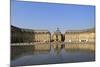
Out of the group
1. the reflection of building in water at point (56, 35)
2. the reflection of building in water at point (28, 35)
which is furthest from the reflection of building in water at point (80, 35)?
the reflection of building in water at point (28, 35)

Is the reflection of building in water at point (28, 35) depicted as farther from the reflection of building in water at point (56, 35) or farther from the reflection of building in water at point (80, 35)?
the reflection of building in water at point (80, 35)

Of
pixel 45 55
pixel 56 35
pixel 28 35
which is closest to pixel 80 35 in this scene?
pixel 56 35

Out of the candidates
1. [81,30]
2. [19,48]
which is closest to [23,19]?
[19,48]

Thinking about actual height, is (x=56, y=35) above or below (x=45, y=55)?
above

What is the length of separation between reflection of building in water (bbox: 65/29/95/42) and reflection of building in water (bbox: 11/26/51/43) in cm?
34

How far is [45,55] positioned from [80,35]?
685 mm

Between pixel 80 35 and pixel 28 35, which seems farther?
pixel 80 35

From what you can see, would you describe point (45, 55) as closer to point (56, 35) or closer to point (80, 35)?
point (56, 35)

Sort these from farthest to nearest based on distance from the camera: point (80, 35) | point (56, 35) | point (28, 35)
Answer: point (80, 35)
point (56, 35)
point (28, 35)

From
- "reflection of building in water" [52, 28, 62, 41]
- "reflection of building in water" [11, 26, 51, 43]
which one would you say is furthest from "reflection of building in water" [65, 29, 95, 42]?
"reflection of building in water" [11, 26, 51, 43]

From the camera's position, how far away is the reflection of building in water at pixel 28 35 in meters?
3.32

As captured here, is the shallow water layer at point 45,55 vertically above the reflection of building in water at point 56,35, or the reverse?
the reflection of building in water at point 56,35

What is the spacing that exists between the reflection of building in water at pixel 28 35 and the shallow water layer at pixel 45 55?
94 mm

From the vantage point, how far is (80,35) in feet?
12.2
